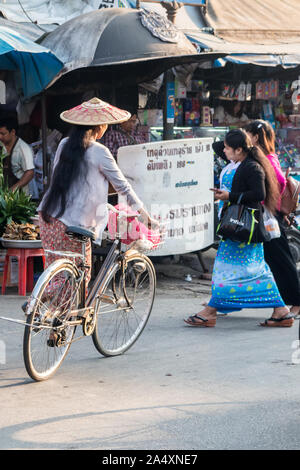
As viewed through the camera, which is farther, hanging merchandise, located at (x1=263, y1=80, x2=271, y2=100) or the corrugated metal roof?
the corrugated metal roof

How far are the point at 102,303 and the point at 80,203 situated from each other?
76 cm

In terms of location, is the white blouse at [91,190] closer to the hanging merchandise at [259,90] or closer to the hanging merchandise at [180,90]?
the hanging merchandise at [180,90]

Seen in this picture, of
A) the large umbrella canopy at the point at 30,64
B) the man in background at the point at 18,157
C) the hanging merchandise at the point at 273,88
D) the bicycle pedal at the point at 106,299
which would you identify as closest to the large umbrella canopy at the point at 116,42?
the large umbrella canopy at the point at 30,64

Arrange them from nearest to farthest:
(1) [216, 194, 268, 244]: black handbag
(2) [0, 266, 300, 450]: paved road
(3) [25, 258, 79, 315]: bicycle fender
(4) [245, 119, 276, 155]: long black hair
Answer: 1. (2) [0, 266, 300, 450]: paved road
2. (3) [25, 258, 79, 315]: bicycle fender
3. (1) [216, 194, 268, 244]: black handbag
4. (4) [245, 119, 276, 155]: long black hair

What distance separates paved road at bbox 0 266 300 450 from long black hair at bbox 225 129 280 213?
4.08ft

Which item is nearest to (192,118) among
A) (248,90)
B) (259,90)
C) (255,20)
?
(248,90)

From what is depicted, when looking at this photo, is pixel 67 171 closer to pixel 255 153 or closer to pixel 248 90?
pixel 255 153

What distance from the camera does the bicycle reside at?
4996mm

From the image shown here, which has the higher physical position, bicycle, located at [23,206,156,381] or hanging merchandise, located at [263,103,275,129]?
hanging merchandise, located at [263,103,275,129]

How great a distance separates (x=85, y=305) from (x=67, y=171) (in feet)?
3.05

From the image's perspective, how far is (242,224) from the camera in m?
6.68

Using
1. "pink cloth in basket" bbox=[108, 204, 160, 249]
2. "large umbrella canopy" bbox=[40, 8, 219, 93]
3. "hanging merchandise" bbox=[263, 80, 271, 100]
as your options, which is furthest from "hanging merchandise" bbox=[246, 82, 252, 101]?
Result: "pink cloth in basket" bbox=[108, 204, 160, 249]

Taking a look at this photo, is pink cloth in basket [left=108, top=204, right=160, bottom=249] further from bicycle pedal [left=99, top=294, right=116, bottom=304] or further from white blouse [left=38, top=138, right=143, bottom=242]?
bicycle pedal [left=99, top=294, right=116, bottom=304]
